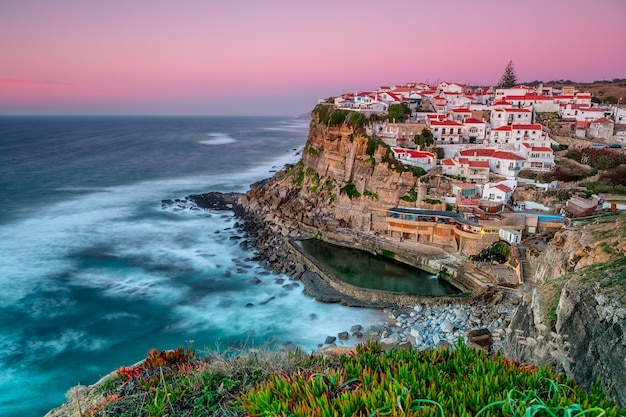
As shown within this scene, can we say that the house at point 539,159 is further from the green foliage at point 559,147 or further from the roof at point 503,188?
the roof at point 503,188

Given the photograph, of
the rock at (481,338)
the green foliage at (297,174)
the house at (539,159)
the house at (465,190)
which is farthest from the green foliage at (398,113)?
the rock at (481,338)

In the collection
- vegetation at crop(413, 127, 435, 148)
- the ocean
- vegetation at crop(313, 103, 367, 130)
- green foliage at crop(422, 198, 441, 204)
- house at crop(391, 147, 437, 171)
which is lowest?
the ocean

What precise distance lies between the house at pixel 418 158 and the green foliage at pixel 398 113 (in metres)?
6.53

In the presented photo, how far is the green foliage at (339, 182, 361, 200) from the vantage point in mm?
29438

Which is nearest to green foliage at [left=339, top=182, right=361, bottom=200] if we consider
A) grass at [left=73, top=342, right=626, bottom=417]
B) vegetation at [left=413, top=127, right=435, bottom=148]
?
vegetation at [left=413, top=127, right=435, bottom=148]

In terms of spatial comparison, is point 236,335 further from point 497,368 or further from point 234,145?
point 234,145

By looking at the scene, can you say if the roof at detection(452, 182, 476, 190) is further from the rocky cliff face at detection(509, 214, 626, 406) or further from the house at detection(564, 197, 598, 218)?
the rocky cliff face at detection(509, 214, 626, 406)

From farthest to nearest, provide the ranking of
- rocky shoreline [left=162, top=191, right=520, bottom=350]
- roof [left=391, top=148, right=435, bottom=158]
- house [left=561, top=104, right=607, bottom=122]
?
house [left=561, top=104, right=607, bottom=122] < roof [left=391, top=148, right=435, bottom=158] < rocky shoreline [left=162, top=191, right=520, bottom=350]

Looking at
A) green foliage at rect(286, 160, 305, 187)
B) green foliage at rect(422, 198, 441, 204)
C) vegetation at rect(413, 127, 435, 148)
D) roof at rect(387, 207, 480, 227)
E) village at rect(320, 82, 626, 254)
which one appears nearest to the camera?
village at rect(320, 82, 626, 254)

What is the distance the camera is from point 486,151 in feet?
99.2

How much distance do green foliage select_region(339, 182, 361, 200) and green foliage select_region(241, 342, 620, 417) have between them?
981 inches

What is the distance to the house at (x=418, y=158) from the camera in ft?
97.2

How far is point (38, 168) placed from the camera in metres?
52.1

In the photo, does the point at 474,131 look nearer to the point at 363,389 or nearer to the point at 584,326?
the point at 584,326
